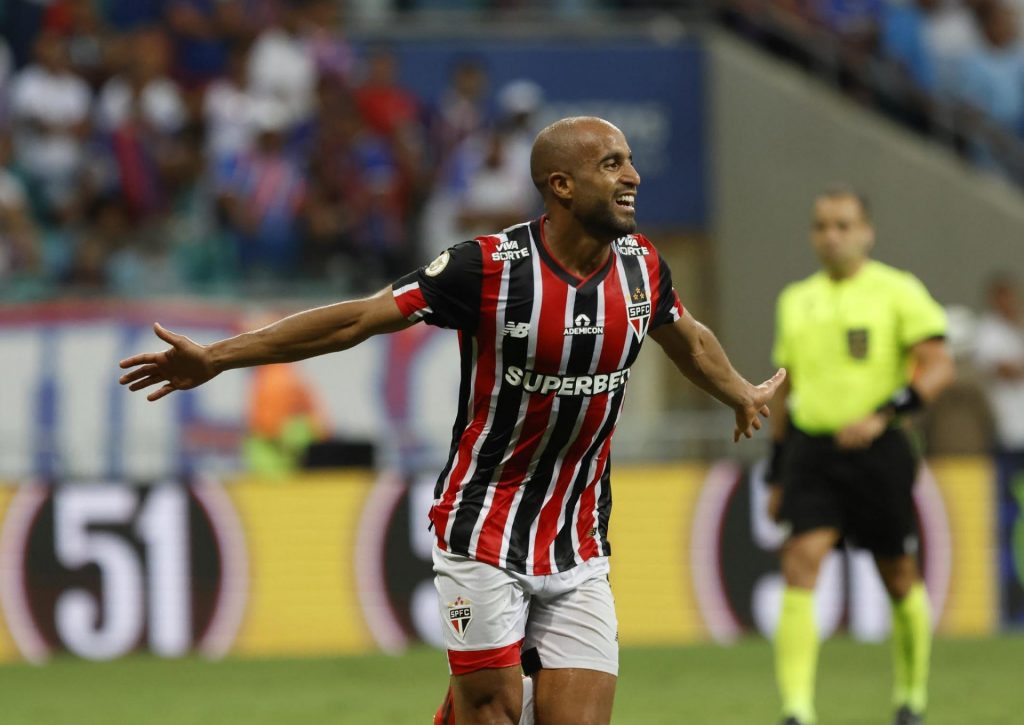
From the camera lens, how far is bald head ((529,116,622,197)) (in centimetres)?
545

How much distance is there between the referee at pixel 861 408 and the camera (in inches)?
325

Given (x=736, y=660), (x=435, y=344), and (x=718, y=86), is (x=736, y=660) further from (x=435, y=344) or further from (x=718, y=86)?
(x=718, y=86)

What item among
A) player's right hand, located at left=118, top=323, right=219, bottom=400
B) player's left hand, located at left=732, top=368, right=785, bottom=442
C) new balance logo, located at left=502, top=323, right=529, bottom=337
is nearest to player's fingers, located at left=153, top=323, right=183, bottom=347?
player's right hand, located at left=118, top=323, right=219, bottom=400

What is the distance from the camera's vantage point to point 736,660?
11320 millimetres

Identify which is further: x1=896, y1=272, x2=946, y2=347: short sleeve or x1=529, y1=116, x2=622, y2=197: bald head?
x1=896, y1=272, x2=946, y2=347: short sleeve

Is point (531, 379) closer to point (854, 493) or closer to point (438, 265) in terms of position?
point (438, 265)

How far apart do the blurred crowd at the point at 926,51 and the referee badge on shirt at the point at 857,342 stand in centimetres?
911

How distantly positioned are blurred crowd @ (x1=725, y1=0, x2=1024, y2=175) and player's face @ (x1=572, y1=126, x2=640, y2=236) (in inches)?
472

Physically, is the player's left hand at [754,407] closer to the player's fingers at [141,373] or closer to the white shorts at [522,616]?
the white shorts at [522,616]

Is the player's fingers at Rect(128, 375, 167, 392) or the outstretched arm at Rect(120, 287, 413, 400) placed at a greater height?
the outstretched arm at Rect(120, 287, 413, 400)

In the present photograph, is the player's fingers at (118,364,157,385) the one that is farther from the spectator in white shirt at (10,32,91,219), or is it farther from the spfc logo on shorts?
the spectator in white shirt at (10,32,91,219)

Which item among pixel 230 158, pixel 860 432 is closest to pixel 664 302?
pixel 860 432

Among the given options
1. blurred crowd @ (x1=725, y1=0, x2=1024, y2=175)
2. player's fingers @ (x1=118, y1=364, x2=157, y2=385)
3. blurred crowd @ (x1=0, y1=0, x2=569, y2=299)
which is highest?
blurred crowd @ (x1=725, y1=0, x2=1024, y2=175)

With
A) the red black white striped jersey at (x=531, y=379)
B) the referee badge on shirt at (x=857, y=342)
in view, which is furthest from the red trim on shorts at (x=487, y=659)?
the referee badge on shirt at (x=857, y=342)
